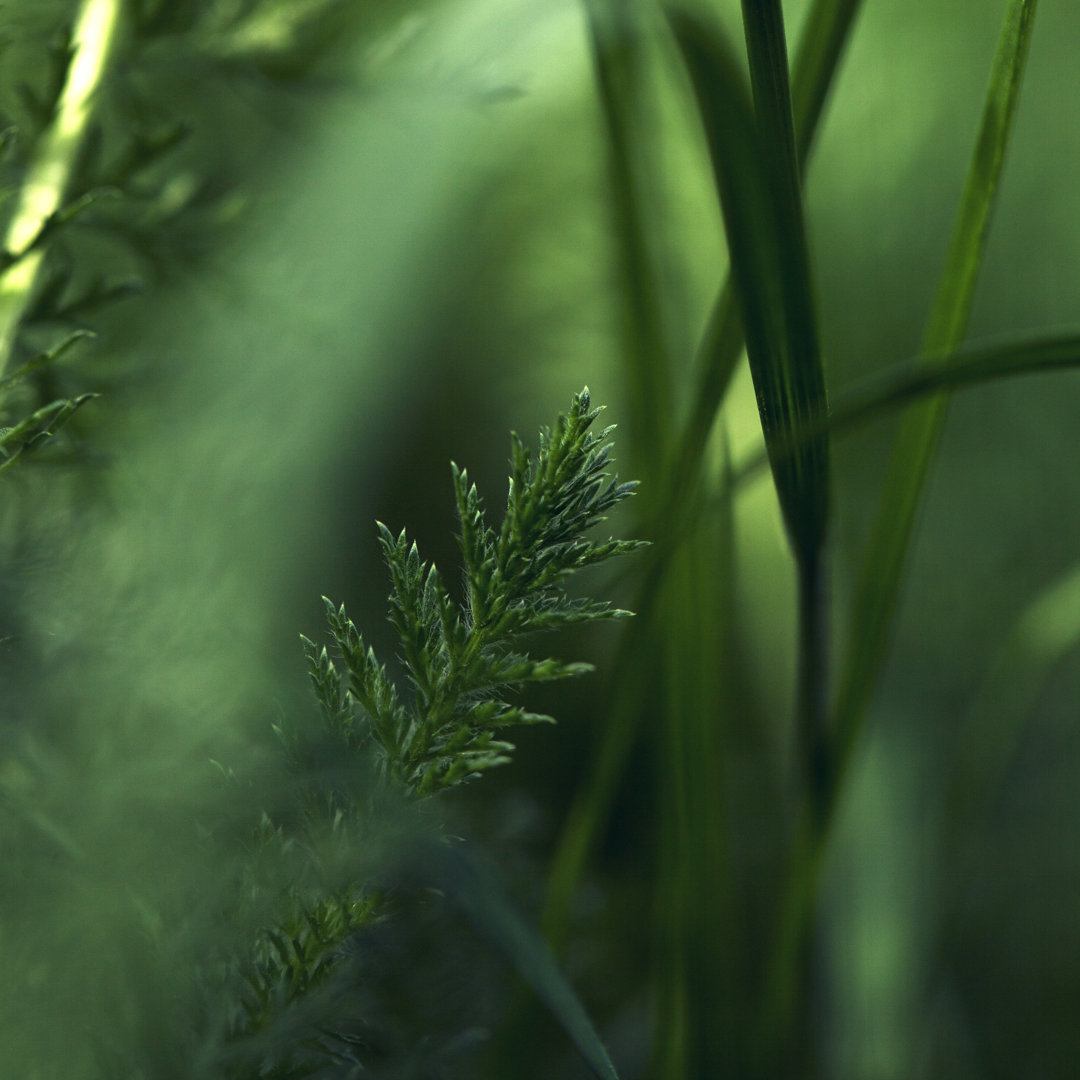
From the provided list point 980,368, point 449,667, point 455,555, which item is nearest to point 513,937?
point 449,667

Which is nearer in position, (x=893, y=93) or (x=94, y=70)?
(x=94, y=70)

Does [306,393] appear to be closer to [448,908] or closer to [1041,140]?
[448,908]

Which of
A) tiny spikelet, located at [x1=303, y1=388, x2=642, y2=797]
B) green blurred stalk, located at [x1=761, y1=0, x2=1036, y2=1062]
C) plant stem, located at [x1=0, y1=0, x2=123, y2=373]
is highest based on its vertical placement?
plant stem, located at [x1=0, y1=0, x2=123, y2=373]

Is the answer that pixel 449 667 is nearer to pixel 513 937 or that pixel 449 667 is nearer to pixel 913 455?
pixel 513 937

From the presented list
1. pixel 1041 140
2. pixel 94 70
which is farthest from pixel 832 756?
pixel 1041 140

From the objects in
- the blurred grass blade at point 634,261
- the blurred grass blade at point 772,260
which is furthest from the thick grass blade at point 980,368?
the blurred grass blade at point 634,261

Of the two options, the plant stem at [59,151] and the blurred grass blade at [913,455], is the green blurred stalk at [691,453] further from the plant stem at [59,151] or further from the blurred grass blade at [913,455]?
the plant stem at [59,151]

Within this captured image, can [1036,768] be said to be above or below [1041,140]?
below

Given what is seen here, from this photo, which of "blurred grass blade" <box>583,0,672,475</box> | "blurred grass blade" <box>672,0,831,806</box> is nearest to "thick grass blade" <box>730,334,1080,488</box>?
→ "blurred grass blade" <box>672,0,831,806</box>

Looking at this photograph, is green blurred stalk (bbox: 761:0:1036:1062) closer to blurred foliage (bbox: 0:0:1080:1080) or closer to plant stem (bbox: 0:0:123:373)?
blurred foliage (bbox: 0:0:1080:1080)
